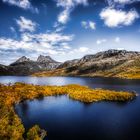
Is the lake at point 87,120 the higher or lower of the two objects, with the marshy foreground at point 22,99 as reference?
lower

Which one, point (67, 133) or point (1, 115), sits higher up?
point (1, 115)

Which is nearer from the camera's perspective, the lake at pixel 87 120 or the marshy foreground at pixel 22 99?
the marshy foreground at pixel 22 99

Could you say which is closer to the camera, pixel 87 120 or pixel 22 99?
pixel 87 120

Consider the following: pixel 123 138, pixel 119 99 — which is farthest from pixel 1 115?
pixel 119 99

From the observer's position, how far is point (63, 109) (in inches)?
3784

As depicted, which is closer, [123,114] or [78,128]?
[78,128]

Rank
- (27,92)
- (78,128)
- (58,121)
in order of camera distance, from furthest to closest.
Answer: (27,92)
(58,121)
(78,128)

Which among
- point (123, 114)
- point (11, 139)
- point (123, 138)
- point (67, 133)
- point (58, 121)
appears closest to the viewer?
point (11, 139)

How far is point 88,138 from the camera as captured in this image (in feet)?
195

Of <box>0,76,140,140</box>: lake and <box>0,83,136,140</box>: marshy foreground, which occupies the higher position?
<box>0,83,136,140</box>: marshy foreground

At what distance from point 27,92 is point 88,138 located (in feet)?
276

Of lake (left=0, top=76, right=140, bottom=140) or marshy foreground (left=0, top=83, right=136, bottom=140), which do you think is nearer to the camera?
marshy foreground (left=0, top=83, right=136, bottom=140)

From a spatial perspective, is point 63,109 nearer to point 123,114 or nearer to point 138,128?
point 123,114

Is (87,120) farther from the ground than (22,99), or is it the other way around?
(22,99)
